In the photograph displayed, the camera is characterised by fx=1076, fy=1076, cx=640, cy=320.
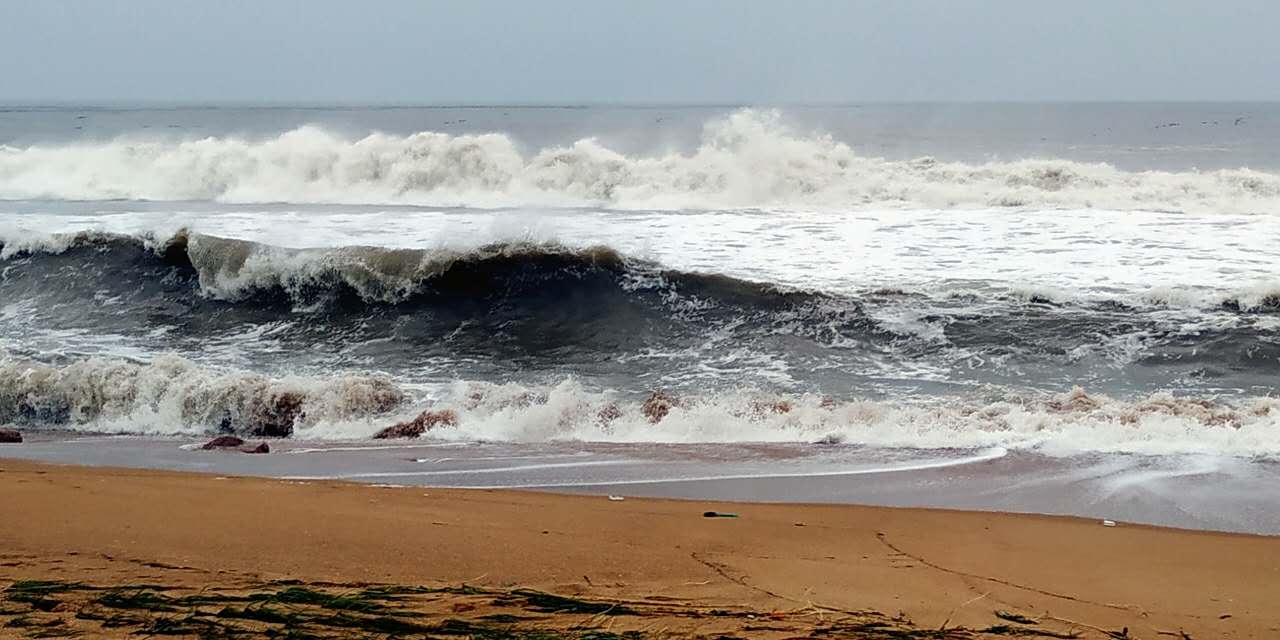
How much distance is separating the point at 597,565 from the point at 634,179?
22709mm

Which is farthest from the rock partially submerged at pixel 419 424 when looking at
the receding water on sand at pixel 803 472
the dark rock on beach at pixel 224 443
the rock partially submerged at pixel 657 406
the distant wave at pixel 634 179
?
the distant wave at pixel 634 179

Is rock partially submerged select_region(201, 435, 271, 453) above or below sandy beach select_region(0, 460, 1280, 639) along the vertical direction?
below

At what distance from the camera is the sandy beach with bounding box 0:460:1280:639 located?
371 centimetres

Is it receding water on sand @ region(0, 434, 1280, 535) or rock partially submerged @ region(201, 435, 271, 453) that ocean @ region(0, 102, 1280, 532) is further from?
rock partially submerged @ region(201, 435, 271, 453)

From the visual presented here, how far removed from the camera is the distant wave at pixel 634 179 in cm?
2461

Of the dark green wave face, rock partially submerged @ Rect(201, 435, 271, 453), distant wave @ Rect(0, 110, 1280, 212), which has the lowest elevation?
rock partially submerged @ Rect(201, 435, 271, 453)

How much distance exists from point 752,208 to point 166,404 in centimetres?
1577

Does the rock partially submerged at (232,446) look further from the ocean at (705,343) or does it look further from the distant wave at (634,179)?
the distant wave at (634,179)

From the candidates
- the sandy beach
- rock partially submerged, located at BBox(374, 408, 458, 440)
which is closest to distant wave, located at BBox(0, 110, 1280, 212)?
rock partially submerged, located at BBox(374, 408, 458, 440)

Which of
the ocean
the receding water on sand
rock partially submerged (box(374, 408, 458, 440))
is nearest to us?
the receding water on sand

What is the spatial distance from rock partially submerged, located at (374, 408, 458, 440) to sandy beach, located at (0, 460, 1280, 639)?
2.44 m

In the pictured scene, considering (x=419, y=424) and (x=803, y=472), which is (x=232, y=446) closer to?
(x=419, y=424)

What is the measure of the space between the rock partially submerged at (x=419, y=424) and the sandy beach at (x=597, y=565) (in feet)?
8.01

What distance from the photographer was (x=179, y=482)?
646 cm
